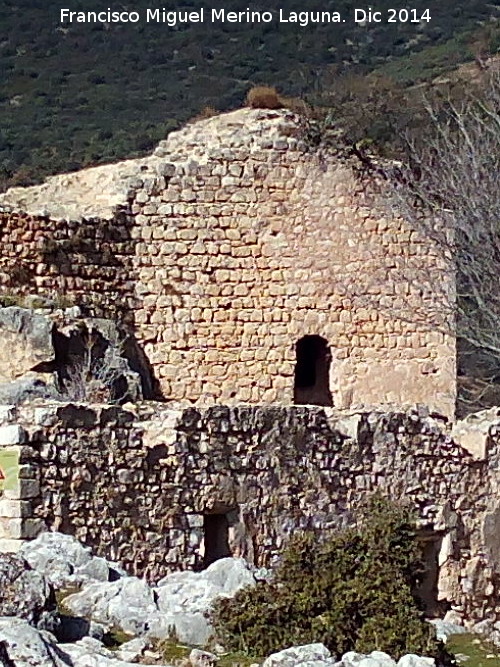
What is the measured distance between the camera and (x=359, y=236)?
62.2 ft

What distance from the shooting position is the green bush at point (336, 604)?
9.15 metres

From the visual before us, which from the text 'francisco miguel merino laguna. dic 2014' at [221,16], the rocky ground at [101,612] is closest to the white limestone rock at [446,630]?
the rocky ground at [101,612]

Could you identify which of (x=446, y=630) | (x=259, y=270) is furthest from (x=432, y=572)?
(x=259, y=270)

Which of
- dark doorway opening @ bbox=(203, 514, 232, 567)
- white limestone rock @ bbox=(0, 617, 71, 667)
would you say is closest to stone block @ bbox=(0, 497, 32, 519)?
dark doorway opening @ bbox=(203, 514, 232, 567)

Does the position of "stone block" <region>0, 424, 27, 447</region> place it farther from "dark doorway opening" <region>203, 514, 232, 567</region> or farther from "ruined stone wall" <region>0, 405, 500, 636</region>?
"dark doorway opening" <region>203, 514, 232, 567</region>

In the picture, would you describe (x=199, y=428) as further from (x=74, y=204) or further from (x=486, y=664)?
(x=74, y=204)

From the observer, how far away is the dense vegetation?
119 ft

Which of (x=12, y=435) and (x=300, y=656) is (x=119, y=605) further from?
(x=12, y=435)

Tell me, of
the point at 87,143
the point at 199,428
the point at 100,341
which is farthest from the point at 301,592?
the point at 87,143

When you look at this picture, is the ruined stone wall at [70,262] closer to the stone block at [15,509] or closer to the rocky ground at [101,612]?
the stone block at [15,509]

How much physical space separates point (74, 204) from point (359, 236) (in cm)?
321

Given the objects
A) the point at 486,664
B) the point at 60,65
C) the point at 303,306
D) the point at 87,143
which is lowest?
the point at 486,664

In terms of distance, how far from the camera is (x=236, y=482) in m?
12.4

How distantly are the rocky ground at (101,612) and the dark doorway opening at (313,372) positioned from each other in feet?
26.5
